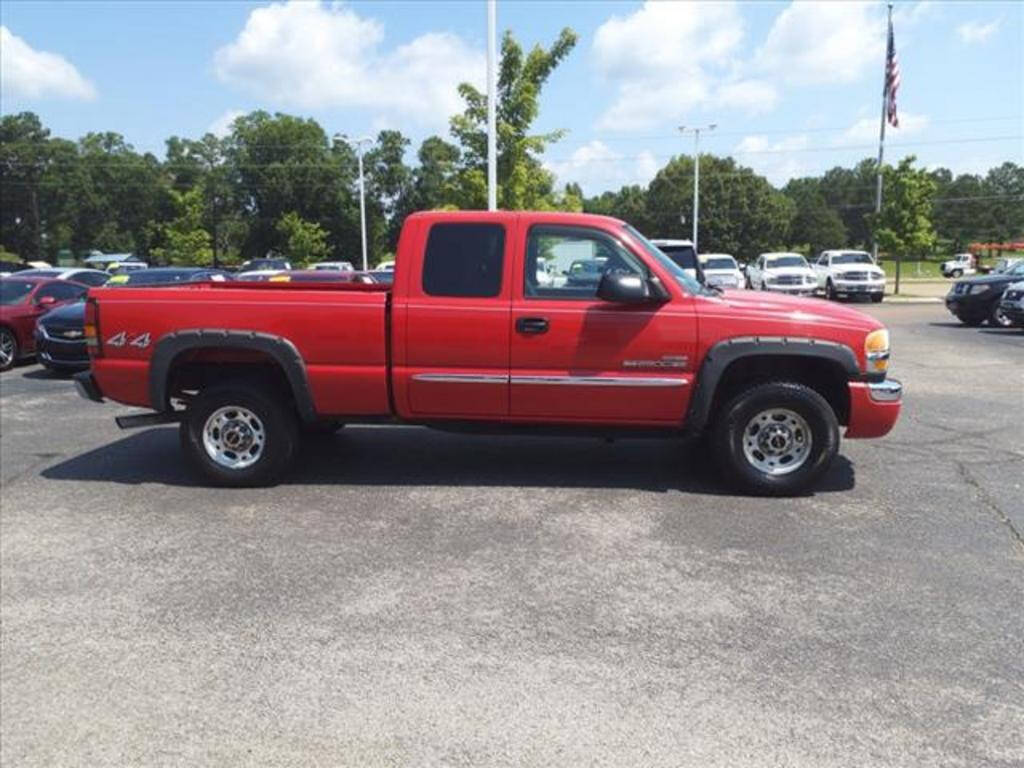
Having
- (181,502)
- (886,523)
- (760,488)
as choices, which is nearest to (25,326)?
(181,502)

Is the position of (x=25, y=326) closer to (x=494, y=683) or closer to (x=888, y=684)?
(x=494, y=683)

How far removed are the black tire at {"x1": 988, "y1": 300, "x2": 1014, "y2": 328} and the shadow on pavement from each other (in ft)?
44.8

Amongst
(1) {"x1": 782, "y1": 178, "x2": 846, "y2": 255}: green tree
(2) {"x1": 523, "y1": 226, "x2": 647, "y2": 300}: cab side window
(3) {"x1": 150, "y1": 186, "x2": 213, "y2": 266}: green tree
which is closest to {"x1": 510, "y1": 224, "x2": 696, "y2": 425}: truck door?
(2) {"x1": 523, "y1": 226, "x2": 647, "y2": 300}: cab side window

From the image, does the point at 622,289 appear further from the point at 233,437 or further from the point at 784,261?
the point at 784,261

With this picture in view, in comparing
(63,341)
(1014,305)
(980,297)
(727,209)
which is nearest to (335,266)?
(63,341)

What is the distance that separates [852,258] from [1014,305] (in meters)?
15.4

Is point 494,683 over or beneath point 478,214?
beneath

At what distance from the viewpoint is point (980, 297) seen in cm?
1948

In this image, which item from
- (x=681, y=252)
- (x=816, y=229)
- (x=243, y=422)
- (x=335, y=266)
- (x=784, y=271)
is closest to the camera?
(x=243, y=422)

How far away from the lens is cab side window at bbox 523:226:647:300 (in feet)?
19.8

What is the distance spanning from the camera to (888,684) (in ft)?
11.4

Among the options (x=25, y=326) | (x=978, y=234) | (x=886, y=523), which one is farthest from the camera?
(x=978, y=234)

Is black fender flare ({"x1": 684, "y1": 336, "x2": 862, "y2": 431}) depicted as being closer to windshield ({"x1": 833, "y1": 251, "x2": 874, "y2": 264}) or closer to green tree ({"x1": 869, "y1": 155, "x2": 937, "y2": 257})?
windshield ({"x1": 833, "y1": 251, "x2": 874, "y2": 264})

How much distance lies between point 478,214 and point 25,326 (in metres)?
11.4
